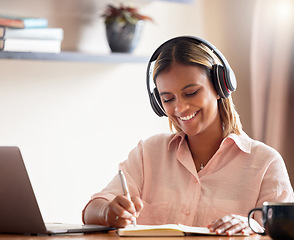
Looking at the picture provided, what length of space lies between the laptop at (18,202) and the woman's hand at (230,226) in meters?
0.32

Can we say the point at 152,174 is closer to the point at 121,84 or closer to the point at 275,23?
the point at 121,84

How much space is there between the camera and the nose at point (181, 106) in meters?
1.75

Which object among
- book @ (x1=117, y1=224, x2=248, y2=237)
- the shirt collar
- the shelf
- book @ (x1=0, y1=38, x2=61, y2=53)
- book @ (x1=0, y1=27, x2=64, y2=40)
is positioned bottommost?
book @ (x1=117, y1=224, x2=248, y2=237)

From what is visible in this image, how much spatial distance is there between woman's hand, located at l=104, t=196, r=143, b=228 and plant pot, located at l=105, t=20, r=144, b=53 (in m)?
1.45

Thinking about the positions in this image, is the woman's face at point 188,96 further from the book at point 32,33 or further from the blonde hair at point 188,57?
the book at point 32,33

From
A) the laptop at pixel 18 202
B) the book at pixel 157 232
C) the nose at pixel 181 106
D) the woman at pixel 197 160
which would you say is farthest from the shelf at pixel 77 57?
the book at pixel 157 232

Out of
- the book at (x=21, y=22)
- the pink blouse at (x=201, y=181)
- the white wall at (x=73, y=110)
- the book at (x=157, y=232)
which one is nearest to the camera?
the book at (x=157, y=232)

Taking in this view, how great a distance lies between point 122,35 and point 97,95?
1.18 ft

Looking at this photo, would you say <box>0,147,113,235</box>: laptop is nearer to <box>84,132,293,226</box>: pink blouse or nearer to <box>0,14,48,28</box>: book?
<box>84,132,293,226</box>: pink blouse

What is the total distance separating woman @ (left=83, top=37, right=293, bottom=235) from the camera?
1.70 metres

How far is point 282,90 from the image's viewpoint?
2883 mm

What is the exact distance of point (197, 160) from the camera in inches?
73.6

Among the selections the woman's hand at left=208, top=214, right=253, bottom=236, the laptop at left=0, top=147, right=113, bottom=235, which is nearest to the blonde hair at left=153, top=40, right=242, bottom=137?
the woman's hand at left=208, top=214, right=253, bottom=236

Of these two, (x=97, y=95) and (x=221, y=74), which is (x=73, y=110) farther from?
(x=221, y=74)
